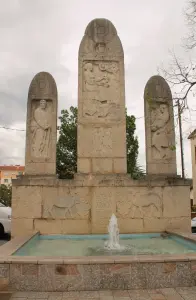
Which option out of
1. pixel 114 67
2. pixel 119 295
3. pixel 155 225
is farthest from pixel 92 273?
pixel 114 67

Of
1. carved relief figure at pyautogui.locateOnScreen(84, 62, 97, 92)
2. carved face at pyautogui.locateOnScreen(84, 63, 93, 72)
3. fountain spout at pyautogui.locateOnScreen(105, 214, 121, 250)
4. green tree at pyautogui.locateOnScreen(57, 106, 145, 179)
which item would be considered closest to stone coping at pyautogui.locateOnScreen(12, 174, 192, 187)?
fountain spout at pyautogui.locateOnScreen(105, 214, 121, 250)

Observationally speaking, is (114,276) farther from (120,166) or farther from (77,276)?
(120,166)

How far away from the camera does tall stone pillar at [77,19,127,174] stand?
27.2 feet

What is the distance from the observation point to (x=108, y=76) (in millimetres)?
8781

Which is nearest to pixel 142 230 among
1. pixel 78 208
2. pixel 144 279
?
pixel 78 208

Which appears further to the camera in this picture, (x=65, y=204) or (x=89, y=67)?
(x=89, y=67)

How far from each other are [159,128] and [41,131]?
3328 millimetres

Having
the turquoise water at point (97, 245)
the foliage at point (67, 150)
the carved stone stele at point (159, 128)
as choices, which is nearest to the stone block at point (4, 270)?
the turquoise water at point (97, 245)

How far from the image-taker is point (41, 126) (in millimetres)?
8375

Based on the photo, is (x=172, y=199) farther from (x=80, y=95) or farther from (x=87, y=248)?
(x=80, y=95)

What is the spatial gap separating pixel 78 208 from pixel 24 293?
3.69m

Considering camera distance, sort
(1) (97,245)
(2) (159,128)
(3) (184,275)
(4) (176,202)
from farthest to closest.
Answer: (2) (159,128) → (4) (176,202) → (1) (97,245) → (3) (184,275)

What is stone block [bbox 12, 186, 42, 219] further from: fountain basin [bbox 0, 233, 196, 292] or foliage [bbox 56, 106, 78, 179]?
foliage [bbox 56, 106, 78, 179]

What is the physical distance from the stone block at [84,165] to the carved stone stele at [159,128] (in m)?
1.68
